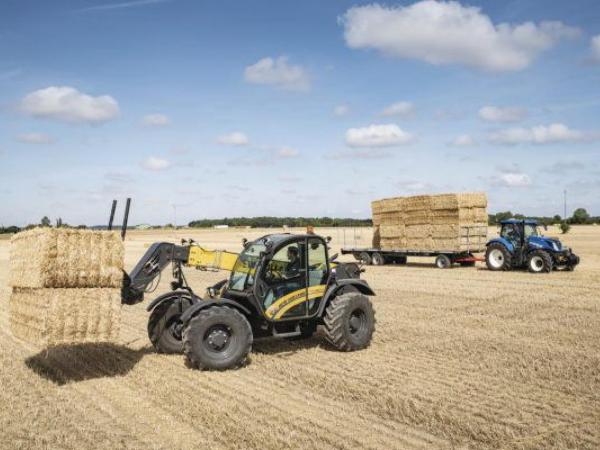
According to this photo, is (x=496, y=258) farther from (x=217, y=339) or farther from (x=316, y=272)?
(x=217, y=339)

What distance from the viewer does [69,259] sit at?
780 centimetres

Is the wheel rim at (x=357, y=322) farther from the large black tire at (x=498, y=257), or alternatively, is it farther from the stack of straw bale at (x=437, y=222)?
the stack of straw bale at (x=437, y=222)

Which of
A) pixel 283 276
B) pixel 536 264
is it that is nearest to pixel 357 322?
pixel 283 276

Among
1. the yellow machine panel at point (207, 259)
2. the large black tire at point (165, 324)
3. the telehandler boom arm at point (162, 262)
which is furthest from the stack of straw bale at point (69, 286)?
the large black tire at point (165, 324)

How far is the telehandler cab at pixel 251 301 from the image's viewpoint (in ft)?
28.6

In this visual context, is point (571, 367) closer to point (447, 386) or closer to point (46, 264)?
point (447, 386)

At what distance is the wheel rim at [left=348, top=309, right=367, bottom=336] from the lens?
10.1m

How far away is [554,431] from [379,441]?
190 centimetres

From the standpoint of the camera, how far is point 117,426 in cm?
646

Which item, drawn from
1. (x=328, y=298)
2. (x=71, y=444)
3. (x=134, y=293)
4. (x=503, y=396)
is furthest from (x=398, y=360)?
(x=71, y=444)

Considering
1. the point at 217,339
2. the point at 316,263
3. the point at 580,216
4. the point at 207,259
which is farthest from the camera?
the point at 580,216

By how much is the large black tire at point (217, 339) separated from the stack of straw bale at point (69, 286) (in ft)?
3.65

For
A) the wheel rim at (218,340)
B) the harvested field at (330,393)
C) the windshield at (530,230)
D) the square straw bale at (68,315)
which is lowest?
the harvested field at (330,393)

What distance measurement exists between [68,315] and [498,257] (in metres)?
18.8
